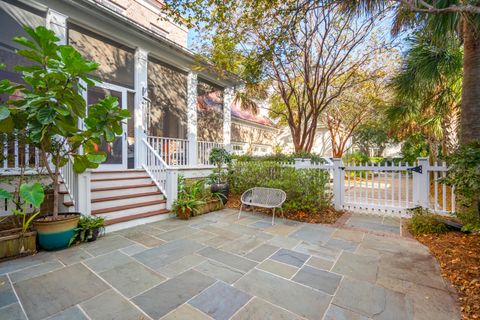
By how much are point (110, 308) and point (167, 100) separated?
20.4 ft

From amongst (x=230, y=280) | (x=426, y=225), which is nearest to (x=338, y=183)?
(x=426, y=225)

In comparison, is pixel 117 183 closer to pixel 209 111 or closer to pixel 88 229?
pixel 88 229

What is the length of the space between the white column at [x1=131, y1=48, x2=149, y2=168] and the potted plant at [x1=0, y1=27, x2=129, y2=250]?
2576 millimetres

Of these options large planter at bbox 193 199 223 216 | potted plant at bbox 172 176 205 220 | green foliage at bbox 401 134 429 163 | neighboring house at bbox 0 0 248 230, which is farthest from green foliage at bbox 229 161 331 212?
green foliage at bbox 401 134 429 163

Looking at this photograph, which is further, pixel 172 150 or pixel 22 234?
pixel 172 150

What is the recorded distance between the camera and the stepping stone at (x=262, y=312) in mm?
1920

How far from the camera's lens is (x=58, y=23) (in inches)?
184

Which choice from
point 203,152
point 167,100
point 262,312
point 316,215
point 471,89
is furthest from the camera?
point 203,152

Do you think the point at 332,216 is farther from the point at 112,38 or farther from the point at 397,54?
the point at 397,54

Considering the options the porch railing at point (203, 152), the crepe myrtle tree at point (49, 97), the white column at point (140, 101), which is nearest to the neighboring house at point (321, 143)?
the porch railing at point (203, 152)

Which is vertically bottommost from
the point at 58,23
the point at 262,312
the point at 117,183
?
the point at 262,312

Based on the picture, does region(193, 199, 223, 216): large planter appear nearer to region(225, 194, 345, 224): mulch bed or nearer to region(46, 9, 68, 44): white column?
region(225, 194, 345, 224): mulch bed

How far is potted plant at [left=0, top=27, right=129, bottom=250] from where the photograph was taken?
2.91 metres

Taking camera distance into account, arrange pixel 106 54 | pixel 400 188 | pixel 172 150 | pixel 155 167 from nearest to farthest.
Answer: pixel 400 188
pixel 106 54
pixel 155 167
pixel 172 150
